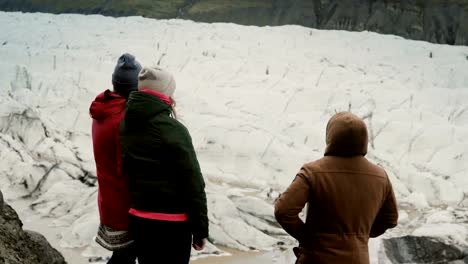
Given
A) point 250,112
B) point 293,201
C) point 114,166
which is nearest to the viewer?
point 293,201

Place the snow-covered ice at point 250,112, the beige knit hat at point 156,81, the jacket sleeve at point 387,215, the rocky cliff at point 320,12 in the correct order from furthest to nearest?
1. the rocky cliff at point 320,12
2. the snow-covered ice at point 250,112
3. the beige knit hat at point 156,81
4. the jacket sleeve at point 387,215

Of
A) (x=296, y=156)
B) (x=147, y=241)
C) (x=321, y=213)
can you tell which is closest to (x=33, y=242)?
(x=147, y=241)

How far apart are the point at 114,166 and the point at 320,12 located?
62.8 ft

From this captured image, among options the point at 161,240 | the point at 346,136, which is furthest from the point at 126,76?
the point at 346,136

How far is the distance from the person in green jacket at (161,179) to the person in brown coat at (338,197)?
0.40m

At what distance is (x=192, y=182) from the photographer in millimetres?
2236

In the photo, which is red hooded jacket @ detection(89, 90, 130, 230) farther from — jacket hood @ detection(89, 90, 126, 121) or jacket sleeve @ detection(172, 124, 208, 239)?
jacket sleeve @ detection(172, 124, 208, 239)

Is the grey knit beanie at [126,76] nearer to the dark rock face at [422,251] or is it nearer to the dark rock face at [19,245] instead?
the dark rock face at [19,245]

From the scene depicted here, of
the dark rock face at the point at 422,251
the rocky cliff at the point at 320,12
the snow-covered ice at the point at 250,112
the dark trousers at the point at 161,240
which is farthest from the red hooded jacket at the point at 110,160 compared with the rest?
Result: the rocky cliff at the point at 320,12

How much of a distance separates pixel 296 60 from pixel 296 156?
5649 millimetres

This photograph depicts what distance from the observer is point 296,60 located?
12477 mm

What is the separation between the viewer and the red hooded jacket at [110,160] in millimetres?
2555

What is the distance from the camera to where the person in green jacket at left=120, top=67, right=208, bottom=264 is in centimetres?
225

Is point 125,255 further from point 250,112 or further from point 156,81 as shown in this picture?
point 250,112
